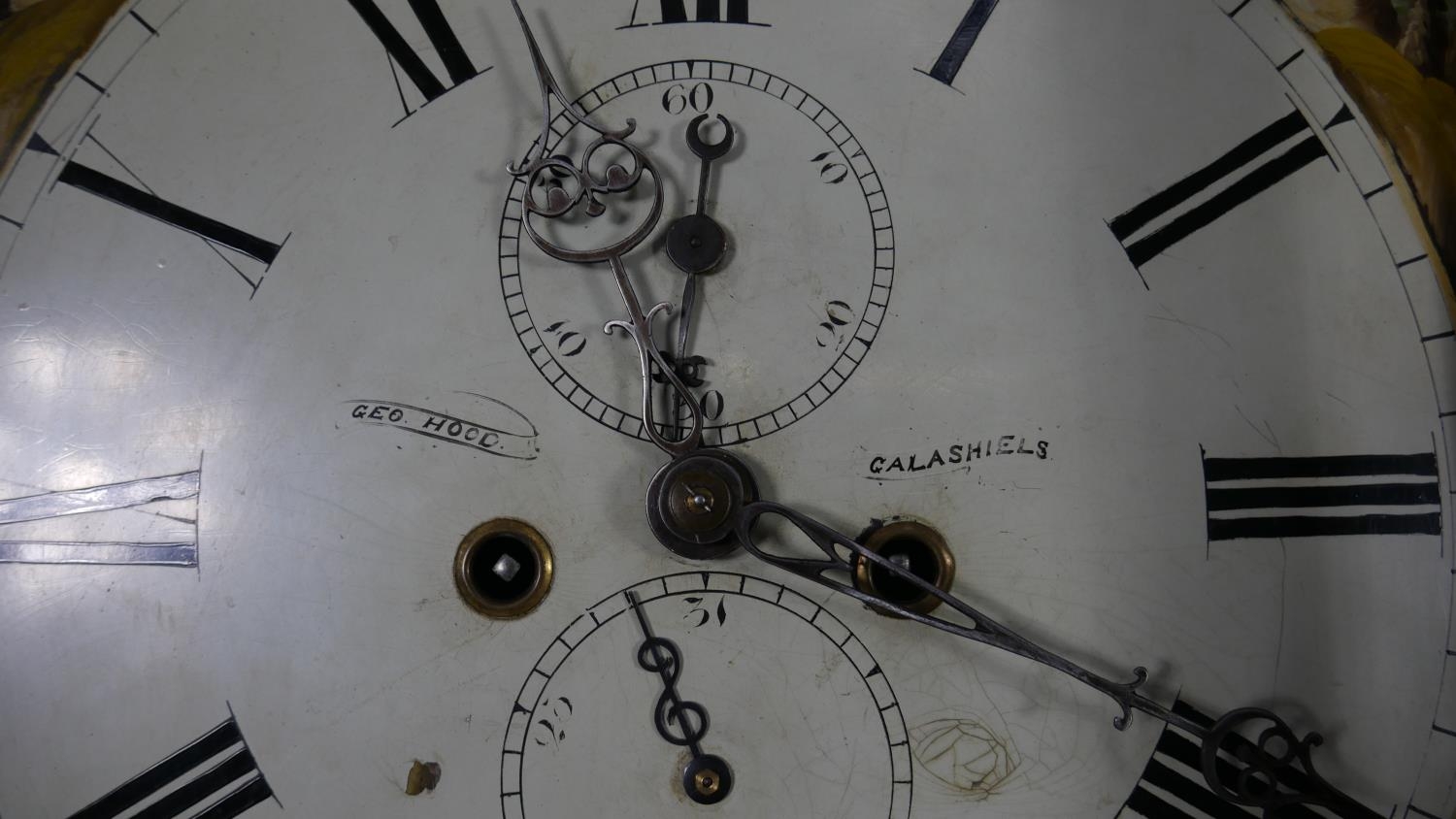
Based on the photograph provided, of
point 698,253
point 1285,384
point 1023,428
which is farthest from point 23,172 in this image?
point 1285,384

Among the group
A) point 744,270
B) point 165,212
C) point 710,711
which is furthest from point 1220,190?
point 165,212

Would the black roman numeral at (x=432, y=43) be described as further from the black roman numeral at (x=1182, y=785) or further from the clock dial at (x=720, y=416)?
the black roman numeral at (x=1182, y=785)

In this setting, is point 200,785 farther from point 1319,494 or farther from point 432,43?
point 1319,494

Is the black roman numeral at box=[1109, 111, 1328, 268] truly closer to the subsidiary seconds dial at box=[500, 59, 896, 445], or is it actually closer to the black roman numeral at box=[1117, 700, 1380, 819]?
the subsidiary seconds dial at box=[500, 59, 896, 445]

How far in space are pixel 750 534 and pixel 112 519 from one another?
0.61 m

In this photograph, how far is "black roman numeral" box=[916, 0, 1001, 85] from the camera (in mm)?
1120

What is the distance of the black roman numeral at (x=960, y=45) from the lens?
112cm

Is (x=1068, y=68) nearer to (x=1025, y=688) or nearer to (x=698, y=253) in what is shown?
(x=698, y=253)

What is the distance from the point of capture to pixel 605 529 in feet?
3.60

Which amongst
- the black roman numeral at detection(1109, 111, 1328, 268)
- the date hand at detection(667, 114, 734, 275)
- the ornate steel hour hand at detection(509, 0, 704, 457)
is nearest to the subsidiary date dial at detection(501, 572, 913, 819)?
the ornate steel hour hand at detection(509, 0, 704, 457)

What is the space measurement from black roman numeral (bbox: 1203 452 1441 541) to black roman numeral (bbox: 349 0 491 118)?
81 cm

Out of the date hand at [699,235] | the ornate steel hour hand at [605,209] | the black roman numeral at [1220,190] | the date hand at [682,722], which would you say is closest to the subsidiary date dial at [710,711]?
the date hand at [682,722]

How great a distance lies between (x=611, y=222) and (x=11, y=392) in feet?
1.99

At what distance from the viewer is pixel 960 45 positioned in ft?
3.67
